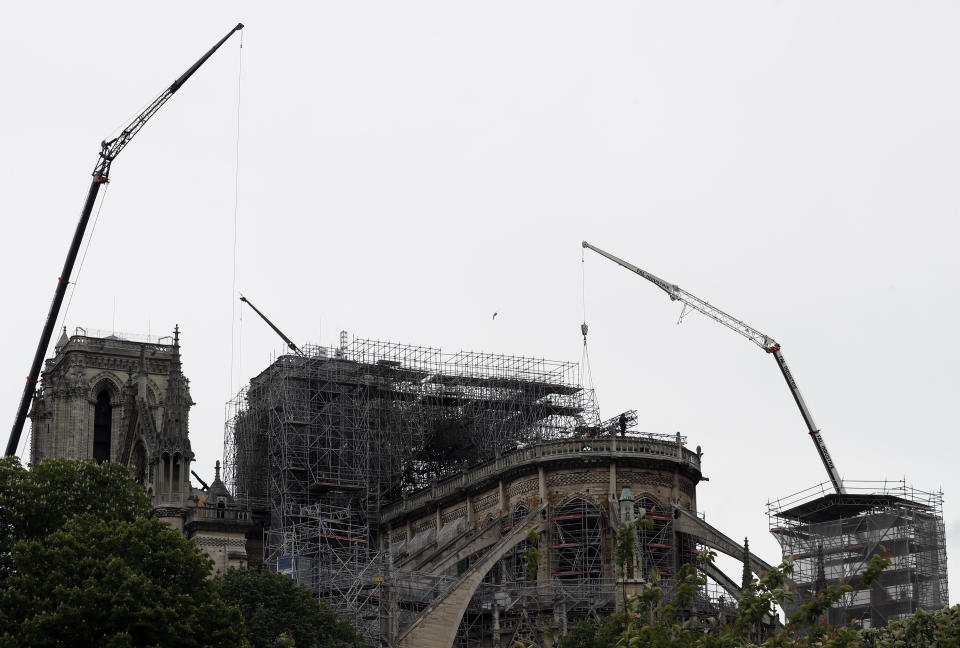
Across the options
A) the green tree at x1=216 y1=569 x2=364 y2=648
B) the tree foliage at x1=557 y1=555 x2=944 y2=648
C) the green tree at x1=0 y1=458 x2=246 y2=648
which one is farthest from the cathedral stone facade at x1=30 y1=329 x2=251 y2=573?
the tree foliage at x1=557 y1=555 x2=944 y2=648

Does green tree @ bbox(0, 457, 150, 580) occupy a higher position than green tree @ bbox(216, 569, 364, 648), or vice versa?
green tree @ bbox(0, 457, 150, 580)

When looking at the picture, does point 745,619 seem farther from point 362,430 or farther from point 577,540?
point 362,430

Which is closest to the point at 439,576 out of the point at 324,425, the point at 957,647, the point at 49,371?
the point at 324,425

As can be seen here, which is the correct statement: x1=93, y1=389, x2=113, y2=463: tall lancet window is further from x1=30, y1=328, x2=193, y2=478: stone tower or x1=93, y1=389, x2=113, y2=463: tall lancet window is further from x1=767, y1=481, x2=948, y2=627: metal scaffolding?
x1=767, y1=481, x2=948, y2=627: metal scaffolding

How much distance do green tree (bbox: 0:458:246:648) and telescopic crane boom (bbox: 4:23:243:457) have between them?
26.0 meters

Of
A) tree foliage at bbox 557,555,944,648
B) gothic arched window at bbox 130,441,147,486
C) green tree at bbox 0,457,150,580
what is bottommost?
tree foliage at bbox 557,555,944,648

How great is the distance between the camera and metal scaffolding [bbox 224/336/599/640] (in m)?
97.8

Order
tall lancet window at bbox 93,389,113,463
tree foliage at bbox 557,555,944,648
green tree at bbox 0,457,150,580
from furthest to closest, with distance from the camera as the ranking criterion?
tall lancet window at bbox 93,389,113,463 < green tree at bbox 0,457,150,580 < tree foliage at bbox 557,555,944,648

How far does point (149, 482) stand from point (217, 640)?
45.1 metres

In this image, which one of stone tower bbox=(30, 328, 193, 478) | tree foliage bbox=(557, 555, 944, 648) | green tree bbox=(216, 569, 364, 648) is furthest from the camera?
stone tower bbox=(30, 328, 193, 478)

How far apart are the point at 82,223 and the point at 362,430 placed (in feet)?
66.5

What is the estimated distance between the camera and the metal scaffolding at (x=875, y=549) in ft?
280

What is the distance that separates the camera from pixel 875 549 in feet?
285

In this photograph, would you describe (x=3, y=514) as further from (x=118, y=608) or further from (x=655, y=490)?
(x=655, y=490)
